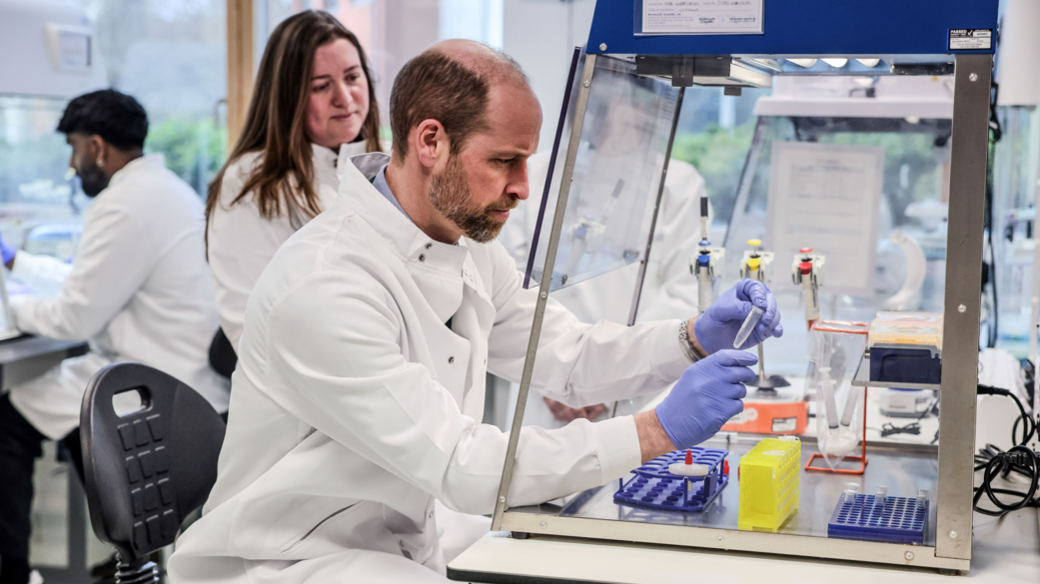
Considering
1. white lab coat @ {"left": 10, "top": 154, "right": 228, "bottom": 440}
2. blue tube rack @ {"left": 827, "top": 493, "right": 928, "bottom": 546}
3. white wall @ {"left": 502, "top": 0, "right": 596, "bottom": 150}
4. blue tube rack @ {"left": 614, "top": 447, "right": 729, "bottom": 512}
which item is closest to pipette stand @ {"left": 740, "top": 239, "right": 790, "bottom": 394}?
blue tube rack @ {"left": 614, "top": 447, "right": 729, "bottom": 512}

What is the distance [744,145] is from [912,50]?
6.99 ft

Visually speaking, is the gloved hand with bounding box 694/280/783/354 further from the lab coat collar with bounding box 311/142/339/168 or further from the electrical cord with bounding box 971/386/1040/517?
the lab coat collar with bounding box 311/142/339/168

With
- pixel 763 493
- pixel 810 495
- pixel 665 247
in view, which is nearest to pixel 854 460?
pixel 810 495

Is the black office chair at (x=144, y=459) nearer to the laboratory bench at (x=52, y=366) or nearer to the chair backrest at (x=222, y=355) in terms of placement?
the chair backrest at (x=222, y=355)

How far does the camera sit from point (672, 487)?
4.55 feet

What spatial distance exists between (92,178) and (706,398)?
7.97 ft

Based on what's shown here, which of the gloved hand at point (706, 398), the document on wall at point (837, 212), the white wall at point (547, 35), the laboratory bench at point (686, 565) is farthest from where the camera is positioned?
the white wall at point (547, 35)

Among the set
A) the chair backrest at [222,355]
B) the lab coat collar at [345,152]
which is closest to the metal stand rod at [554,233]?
the lab coat collar at [345,152]

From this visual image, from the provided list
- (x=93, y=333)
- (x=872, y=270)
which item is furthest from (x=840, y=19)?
(x=93, y=333)

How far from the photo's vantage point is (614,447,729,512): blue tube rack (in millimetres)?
1327

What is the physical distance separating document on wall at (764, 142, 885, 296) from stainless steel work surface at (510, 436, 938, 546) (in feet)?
2.19

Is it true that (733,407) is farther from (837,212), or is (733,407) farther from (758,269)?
(837,212)

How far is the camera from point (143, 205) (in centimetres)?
267

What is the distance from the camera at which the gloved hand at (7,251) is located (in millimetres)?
2977
